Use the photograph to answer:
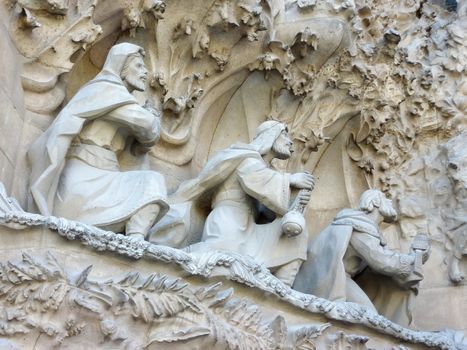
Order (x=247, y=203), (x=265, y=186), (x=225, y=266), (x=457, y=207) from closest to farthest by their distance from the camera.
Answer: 1. (x=225, y=266)
2. (x=265, y=186)
3. (x=247, y=203)
4. (x=457, y=207)

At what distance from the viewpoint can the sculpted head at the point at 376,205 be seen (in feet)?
24.0

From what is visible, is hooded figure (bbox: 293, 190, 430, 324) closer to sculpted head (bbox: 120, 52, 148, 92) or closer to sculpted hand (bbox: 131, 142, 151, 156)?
sculpted hand (bbox: 131, 142, 151, 156)

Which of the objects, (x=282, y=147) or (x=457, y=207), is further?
(x=457, y=207)

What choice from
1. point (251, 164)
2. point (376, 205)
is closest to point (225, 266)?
point (251, 164)

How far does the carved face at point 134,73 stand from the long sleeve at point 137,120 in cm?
19

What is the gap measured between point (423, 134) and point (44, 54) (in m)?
3.57

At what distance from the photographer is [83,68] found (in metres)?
7.09

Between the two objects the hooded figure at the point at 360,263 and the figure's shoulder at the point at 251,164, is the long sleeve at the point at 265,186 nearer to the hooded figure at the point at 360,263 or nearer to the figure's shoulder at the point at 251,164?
the figure's shoulder at the point at 251,164

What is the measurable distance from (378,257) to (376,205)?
0.43m

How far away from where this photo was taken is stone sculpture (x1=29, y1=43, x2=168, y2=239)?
236 inches

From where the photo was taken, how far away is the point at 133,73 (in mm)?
6543

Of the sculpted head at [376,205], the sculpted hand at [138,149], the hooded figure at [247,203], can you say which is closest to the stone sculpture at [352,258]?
the sculpted head at [376,205]

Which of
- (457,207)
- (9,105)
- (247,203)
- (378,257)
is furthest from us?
(457,207)

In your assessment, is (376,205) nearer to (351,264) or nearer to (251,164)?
(351,264)
